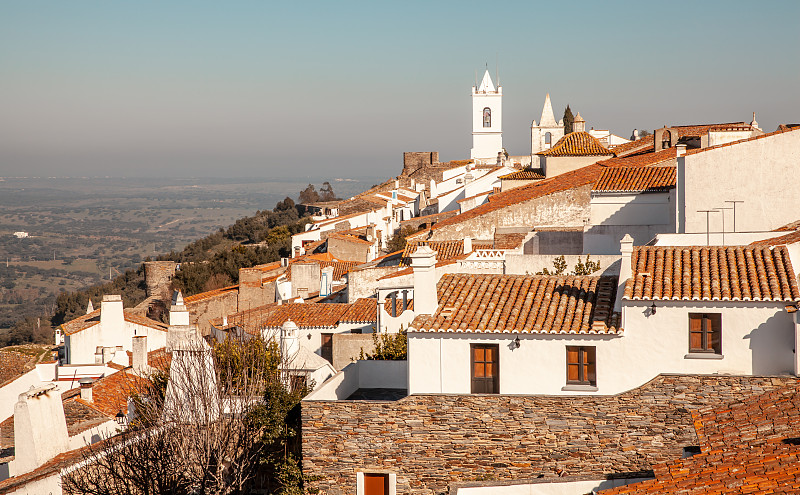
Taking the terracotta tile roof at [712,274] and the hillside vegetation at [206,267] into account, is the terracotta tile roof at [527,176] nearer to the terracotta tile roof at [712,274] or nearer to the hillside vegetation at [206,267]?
the hillside vegetation at [206,267]

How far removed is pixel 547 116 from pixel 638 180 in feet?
228

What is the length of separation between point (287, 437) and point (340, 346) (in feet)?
18.9

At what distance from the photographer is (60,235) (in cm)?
18388

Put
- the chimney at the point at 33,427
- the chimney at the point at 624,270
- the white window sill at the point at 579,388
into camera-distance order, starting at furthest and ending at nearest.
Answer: the chimney at the point at 33,427
the chimney at the point at 624,270
the white window sill at the point at 579,388

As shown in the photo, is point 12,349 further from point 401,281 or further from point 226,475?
point 226,475

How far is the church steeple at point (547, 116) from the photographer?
96.2 metres

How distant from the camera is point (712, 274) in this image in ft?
51.8

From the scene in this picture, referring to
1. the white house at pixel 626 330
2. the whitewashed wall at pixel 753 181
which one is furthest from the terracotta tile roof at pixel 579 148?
the white house at pixel 626 330

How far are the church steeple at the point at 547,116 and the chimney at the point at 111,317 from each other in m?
69.2

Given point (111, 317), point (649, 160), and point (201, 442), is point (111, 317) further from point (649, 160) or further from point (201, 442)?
point (649, 160)

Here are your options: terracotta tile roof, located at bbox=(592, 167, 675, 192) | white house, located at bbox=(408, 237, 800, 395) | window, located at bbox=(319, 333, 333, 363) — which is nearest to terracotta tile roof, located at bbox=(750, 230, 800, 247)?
white house, located at bbox=(408, 237, 800, 395)

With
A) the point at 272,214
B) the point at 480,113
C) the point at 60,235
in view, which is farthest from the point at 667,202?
the point at 60,235

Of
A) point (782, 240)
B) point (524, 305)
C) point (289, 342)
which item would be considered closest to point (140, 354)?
point (289, 342)

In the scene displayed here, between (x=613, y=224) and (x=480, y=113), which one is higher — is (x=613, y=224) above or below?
below
